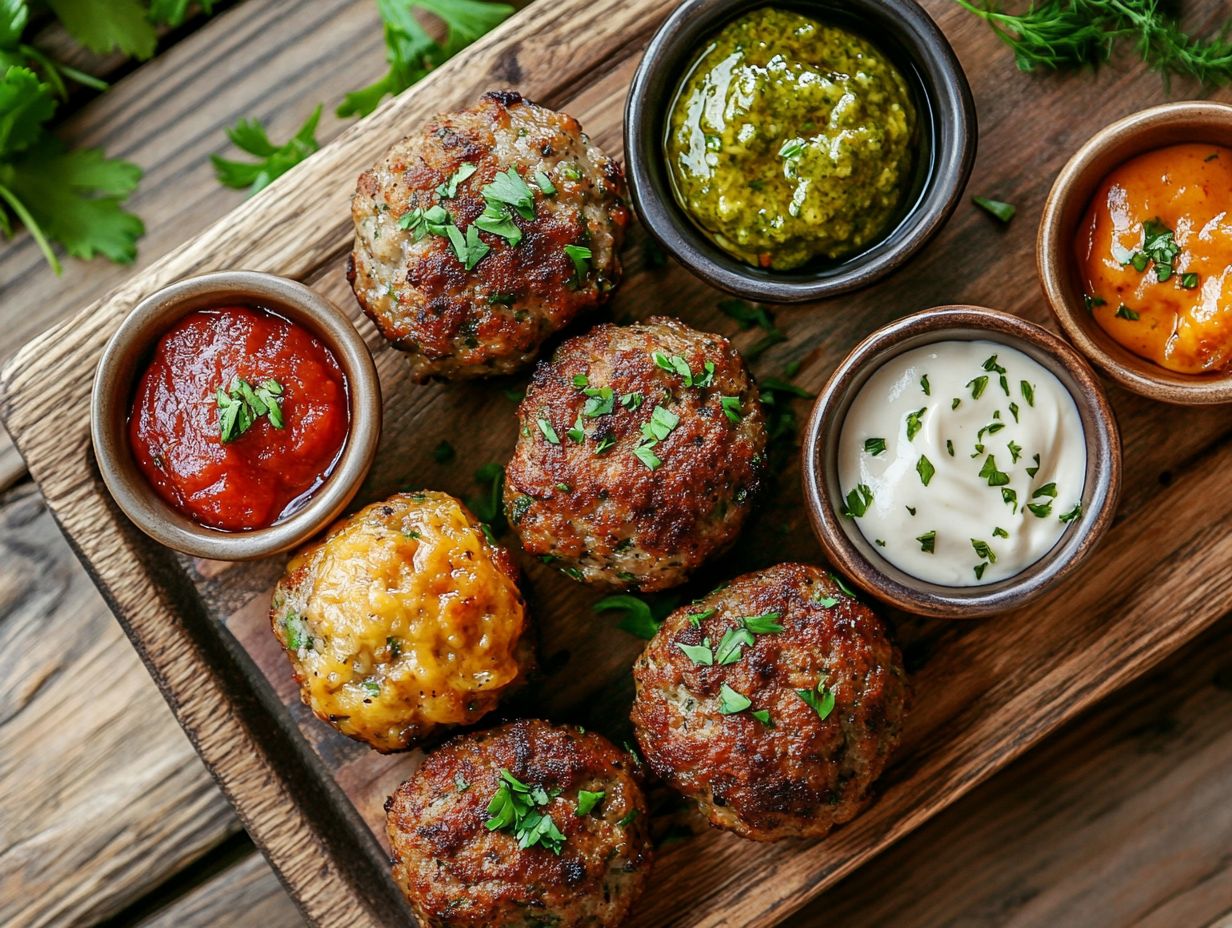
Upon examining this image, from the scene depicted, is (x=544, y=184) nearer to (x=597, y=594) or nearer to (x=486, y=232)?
(x=486, y=232)

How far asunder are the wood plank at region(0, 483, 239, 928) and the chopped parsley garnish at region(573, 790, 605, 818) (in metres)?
1.44

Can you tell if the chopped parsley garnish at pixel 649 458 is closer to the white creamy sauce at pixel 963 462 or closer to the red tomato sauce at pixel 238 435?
the white creamy sauce at pixel 963 462

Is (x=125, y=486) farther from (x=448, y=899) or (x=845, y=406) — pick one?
(x=845, y=406)

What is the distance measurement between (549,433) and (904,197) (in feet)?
3.79

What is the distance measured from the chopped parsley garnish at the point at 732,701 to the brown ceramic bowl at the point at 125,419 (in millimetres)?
1088

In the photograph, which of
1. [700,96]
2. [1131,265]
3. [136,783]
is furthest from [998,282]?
[136,783]

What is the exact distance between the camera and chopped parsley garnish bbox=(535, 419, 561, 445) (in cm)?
300

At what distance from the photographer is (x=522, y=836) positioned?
2.95m

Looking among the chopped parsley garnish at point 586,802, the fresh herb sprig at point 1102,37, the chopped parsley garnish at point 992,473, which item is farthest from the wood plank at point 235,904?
the fresh herb sprig at point 1102,37

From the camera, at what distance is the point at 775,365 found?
339 cm

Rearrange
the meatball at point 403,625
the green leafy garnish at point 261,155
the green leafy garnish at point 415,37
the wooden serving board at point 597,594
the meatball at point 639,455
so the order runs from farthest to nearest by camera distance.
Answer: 1. the green leafy garnish at point 261,155
2. the green leafy garnish at point 415,37
3. the wooden serving board at point 597,594
4. the meatball at point 639,455
5. the meatball at point 403,625

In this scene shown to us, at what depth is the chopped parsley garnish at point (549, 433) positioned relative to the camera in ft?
9.83

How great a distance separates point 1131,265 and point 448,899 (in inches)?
94.8

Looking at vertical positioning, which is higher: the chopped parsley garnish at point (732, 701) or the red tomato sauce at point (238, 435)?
the red tomato sauce at point (238, 435)
